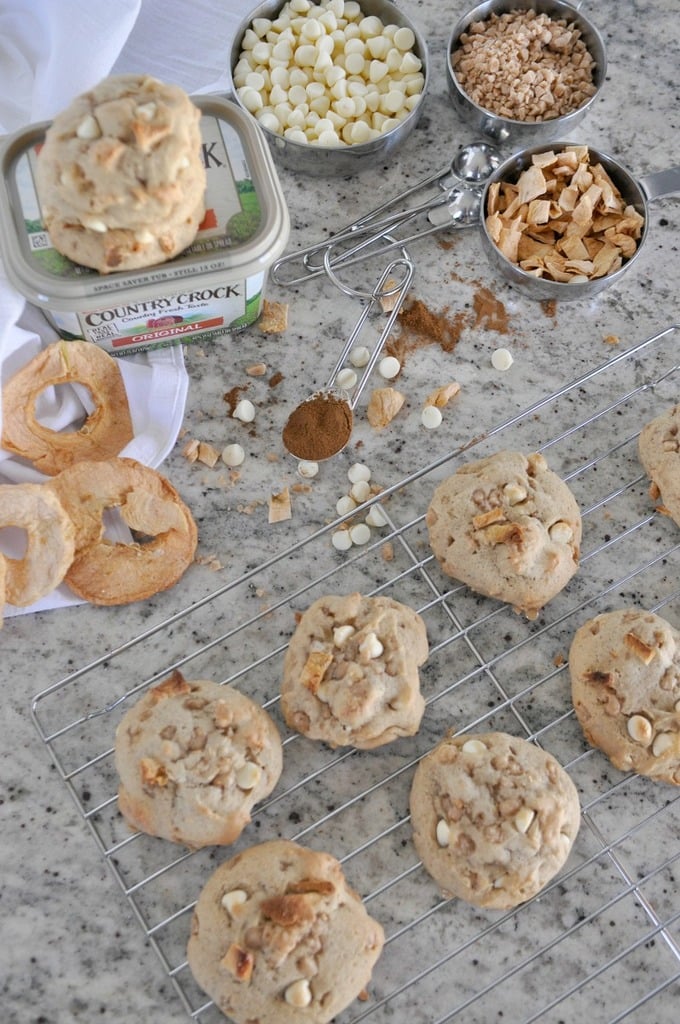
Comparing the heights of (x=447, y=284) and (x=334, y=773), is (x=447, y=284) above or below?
above

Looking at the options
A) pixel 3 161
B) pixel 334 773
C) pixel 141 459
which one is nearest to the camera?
pixel 3 161

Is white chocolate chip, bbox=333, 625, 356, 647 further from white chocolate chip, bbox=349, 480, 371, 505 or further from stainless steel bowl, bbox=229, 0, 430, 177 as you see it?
stainless steel bowl, bbox=229, 0, 430, 177

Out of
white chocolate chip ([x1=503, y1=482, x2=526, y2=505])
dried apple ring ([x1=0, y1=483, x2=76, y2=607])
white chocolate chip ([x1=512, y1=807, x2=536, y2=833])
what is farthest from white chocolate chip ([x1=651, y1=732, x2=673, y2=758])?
dried apple ring ([x1=0, y1=483, x2=76, y2=607])

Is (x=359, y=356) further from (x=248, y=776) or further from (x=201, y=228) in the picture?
(x=248, y=776)

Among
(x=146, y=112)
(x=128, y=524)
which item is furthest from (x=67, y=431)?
(x=146, y=112)

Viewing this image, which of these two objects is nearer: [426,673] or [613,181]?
[426,673]

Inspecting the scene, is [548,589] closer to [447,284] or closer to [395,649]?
[395,649]

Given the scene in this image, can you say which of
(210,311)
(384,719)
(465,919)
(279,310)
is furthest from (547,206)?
(465,919)
